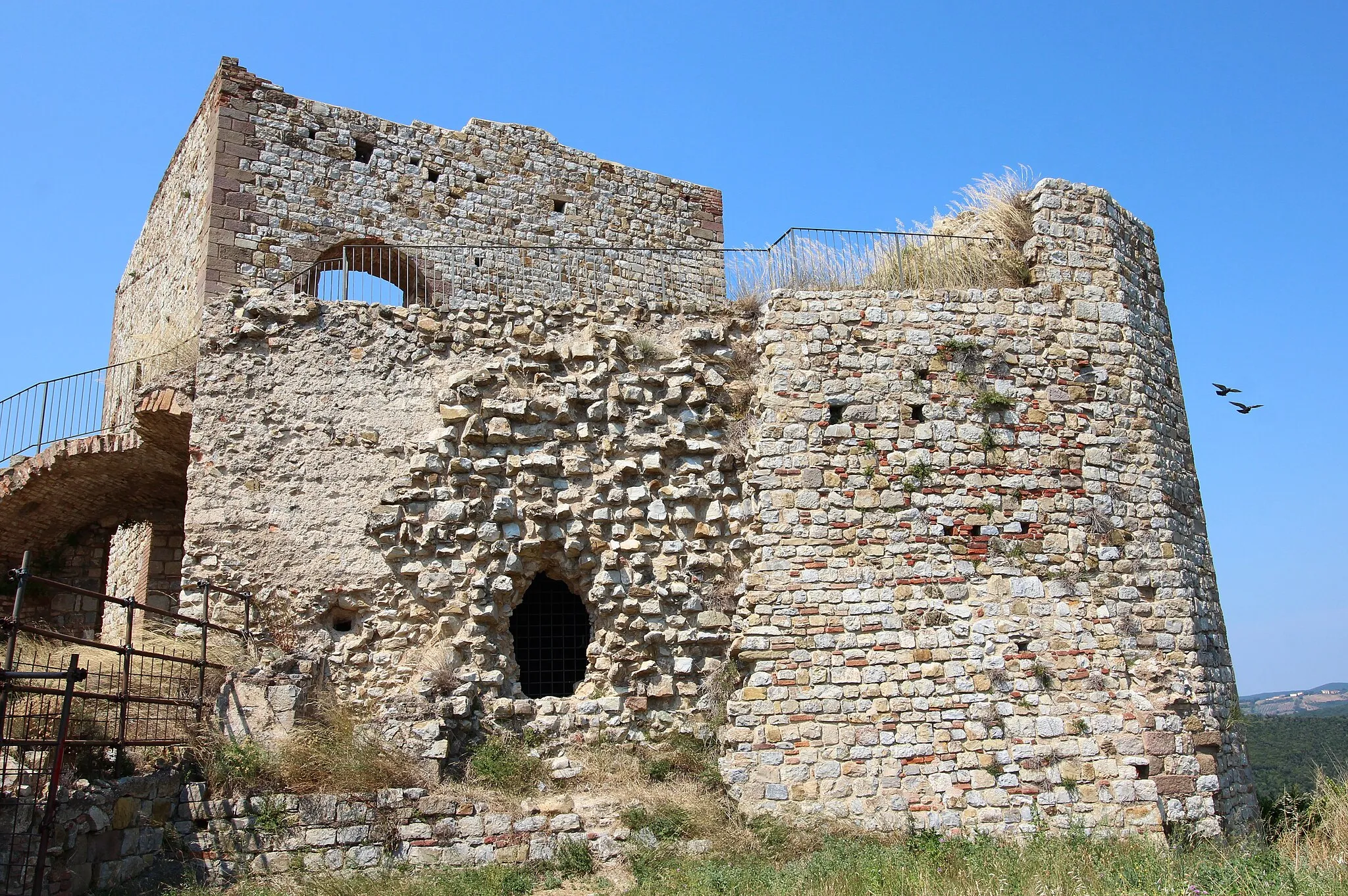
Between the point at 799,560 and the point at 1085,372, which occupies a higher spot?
the point at 1085,372

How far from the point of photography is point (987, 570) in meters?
10.2

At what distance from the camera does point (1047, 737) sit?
9.68 metres

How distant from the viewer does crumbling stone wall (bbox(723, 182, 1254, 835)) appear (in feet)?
31.2

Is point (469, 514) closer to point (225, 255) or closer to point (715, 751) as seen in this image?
point (715, 751)

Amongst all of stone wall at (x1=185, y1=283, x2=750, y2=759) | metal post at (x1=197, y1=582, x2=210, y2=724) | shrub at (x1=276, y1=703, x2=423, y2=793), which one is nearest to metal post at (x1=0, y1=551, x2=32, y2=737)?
metal post at (x1=197, y1=582, x2=210, y2=724)

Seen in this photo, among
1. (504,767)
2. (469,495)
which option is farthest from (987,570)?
(469,495)

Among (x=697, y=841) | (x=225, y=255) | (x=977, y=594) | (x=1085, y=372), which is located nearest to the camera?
(x=697, y=841)

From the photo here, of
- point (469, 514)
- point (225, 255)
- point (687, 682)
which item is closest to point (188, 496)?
point (469, 514)

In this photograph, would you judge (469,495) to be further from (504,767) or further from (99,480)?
(99,480)

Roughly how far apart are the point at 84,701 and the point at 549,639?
423cm

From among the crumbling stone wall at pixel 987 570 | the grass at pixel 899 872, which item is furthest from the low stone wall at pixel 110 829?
the crumbling stone wall at pixel 987 570

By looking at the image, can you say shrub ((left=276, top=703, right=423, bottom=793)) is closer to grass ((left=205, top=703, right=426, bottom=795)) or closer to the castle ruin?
grass ((left=205, top=703, right=426, bottom=795))

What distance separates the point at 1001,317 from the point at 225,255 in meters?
8.64

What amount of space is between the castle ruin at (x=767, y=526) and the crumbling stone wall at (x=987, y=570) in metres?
0.03
